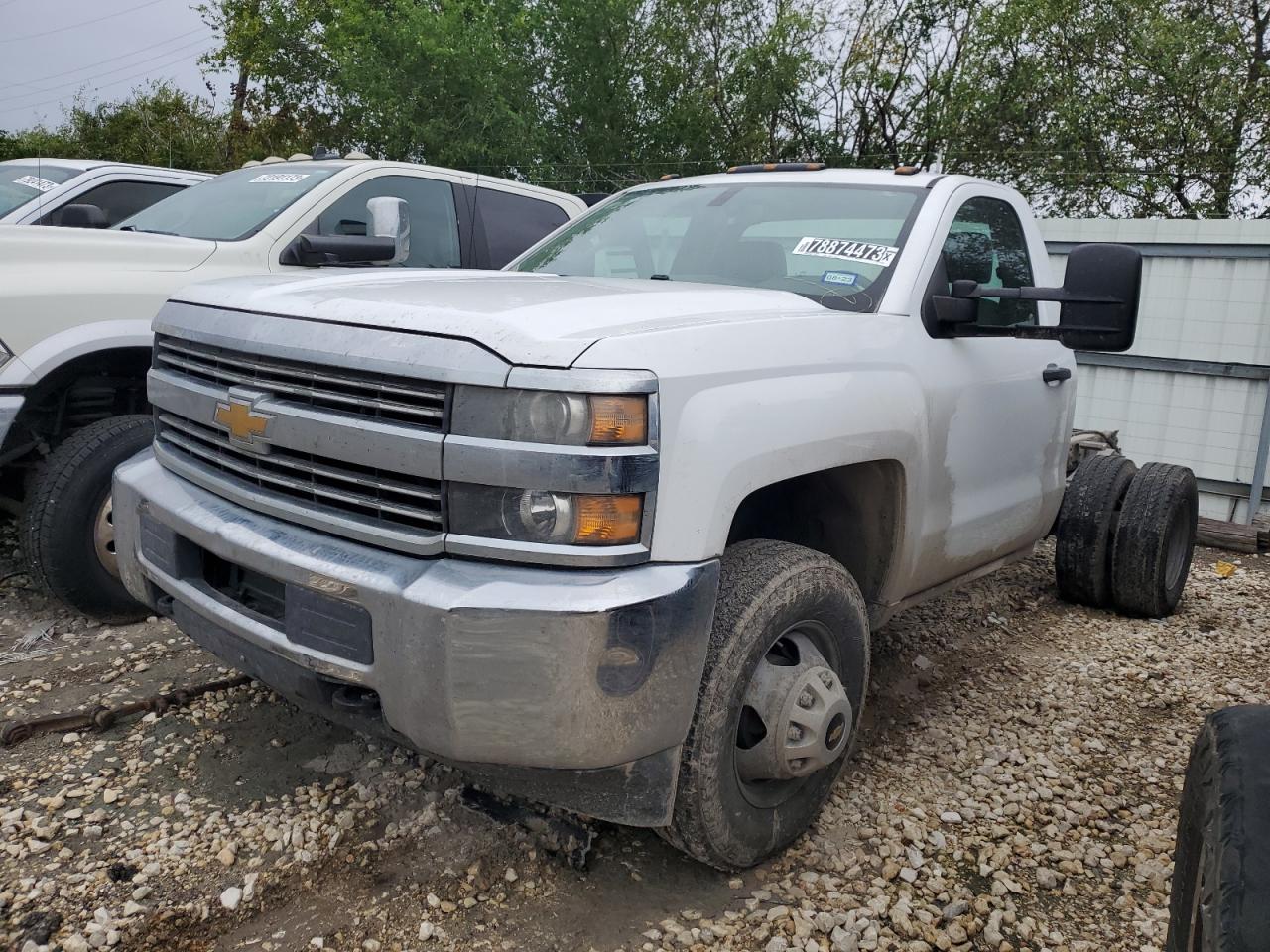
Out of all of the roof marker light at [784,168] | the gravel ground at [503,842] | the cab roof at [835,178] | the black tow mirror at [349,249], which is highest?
the roof marker light at [784,168]

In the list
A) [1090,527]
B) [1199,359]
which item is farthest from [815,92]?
[1090,527]

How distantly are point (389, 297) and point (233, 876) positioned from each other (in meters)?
1.48

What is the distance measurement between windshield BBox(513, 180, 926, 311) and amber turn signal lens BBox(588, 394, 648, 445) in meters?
1.15

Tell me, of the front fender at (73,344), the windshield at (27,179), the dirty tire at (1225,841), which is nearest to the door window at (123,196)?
the windshield at (27,179)

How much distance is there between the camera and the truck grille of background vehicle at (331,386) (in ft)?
6.91

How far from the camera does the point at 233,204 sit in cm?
519

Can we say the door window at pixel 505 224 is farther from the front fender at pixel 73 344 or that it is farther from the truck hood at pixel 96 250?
the front fender at pixel 73 344

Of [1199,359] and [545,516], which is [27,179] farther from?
[1199,359]

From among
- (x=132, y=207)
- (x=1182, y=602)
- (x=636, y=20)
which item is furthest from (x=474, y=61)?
(x=1182, y=602)

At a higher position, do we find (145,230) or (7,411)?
(145,230)

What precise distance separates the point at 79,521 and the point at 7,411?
48 centimetres

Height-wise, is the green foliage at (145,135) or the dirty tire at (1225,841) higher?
the green foliage at (145,135)

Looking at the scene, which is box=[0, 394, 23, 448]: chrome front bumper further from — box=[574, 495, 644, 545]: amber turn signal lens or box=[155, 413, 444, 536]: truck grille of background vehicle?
box=[574, 495, 644, 545]: amber turn signal lens

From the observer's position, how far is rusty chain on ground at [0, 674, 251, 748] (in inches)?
124
